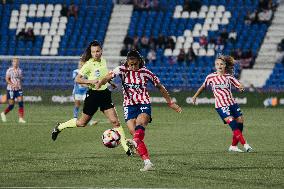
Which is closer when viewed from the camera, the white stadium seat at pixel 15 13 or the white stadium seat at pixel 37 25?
the white stadium seat at pixel 37 25

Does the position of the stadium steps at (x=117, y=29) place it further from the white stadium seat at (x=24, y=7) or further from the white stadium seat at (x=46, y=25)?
the white stadium seat at (x=24, y=7)

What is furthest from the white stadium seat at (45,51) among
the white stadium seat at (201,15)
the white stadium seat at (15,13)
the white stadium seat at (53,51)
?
the white stadium seat at (201,15)

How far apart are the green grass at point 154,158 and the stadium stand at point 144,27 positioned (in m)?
15.8

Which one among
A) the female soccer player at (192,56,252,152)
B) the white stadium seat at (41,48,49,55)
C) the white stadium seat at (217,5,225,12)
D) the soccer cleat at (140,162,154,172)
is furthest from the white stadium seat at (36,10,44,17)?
the soccer cleat at (140,162,154,172)

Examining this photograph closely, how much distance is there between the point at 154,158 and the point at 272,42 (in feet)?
89.9

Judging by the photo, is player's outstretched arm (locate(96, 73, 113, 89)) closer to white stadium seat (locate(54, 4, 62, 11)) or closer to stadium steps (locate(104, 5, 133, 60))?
stadium steps (locate(104, 5, 133, 60))

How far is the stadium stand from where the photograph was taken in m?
42.0

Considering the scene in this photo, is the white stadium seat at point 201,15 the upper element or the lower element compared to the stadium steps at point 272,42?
upper

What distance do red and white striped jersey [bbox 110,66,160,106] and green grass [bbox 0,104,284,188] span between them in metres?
1.13

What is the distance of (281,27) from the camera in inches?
1686

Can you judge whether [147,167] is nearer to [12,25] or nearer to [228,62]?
[228,62]

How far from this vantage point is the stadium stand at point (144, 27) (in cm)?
4200

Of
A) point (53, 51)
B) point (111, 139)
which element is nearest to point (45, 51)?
point (53, 51)

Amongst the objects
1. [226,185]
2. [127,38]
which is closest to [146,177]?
[226,185]
